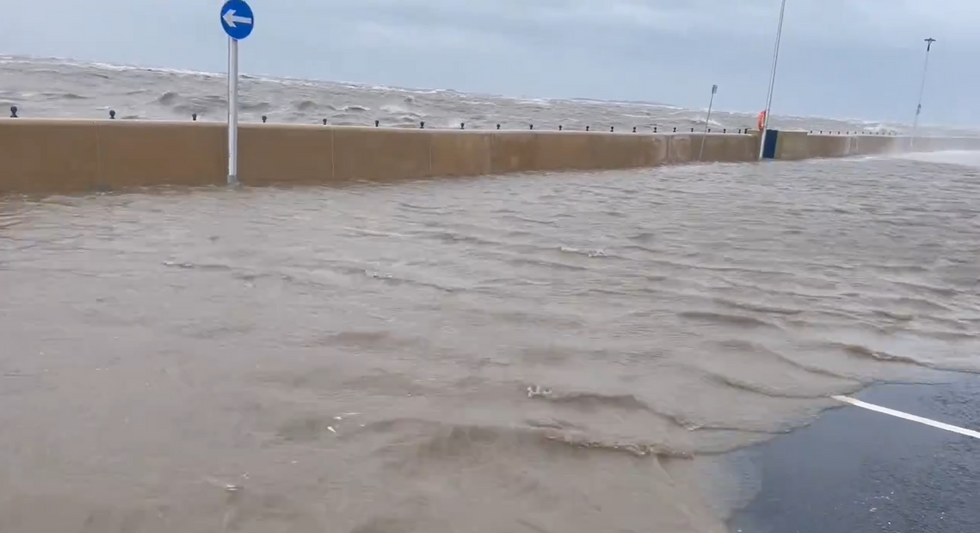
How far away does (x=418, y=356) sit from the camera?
5.54 metres

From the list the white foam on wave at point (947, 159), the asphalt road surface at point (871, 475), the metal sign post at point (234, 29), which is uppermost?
the metal sign post at point (234, 29)

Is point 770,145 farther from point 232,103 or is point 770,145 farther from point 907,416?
point 907,416

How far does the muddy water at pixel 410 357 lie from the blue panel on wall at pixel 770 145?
21.0 metres

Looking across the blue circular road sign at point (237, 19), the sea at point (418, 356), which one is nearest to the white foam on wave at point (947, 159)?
the sea at point (418, 356)

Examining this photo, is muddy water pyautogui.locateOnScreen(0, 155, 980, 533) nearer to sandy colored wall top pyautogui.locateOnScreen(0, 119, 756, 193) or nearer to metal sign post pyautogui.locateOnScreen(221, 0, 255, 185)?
sandy colored wall top pyautogui.locateOnScreen(0, 119, 756, 193)

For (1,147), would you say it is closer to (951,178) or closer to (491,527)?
(491,527)

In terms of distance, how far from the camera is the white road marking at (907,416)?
483 cm

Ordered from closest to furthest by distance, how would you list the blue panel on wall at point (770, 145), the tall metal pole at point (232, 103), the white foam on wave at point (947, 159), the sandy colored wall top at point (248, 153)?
the sandy colored wall top at point (248, 153)
the tall metal pole at point (232, 103)
the blue panel on wall at point (770, 145)
the white foam on wave at point (947, 159)

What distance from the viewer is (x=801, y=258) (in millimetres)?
10273

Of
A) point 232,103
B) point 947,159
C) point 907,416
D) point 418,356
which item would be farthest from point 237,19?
point 947,159

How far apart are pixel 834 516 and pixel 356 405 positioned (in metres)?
2.42

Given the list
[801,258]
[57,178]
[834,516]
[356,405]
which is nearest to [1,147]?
[57,178]

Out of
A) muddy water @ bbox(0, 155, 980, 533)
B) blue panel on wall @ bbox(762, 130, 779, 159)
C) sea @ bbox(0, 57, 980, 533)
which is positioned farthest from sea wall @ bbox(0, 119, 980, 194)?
blue panel on wall @ bbox(762, 130, 779, 159)

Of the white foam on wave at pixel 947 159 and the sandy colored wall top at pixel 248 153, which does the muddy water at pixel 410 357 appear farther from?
the white foam on wave at pixel 947 159
